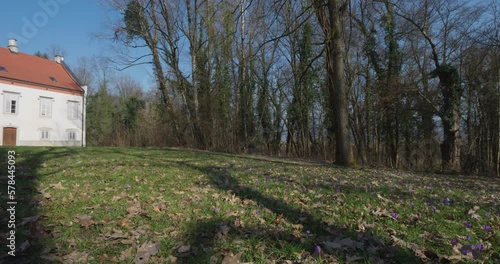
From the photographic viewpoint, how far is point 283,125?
1070 inches

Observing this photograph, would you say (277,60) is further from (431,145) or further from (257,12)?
(257,12)

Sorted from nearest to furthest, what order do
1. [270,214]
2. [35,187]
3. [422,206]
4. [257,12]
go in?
[270,214] → [422,206] → [35,187] → [257,12]

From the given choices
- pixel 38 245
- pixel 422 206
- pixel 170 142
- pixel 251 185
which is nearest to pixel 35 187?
pixel 38 245

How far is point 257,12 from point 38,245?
7.28 m

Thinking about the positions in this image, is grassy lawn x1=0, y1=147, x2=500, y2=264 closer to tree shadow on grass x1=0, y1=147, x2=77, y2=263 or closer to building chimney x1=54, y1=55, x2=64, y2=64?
tree shadow on grass x1=0, y1=147, x2=77, y2=263

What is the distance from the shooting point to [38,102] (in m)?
32.0

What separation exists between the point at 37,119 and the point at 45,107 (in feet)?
5.08

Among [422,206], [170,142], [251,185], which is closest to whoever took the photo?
[422,206]

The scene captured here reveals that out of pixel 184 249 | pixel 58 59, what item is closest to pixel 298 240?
pixel 184 249

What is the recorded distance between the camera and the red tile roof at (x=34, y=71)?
99.8ft

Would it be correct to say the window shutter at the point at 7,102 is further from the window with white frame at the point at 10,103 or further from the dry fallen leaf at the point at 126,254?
the dry fallen leaf at the point at 126,254

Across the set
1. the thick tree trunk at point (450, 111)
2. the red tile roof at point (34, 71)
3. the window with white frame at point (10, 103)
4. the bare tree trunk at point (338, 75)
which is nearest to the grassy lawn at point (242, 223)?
the bare tree trunk at point (338, 75)

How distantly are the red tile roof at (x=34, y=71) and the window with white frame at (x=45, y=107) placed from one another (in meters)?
1.45

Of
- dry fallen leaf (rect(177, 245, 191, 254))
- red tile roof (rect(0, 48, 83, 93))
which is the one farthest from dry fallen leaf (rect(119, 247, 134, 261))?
red tile roof (rect(0, 48, 83, 93))
